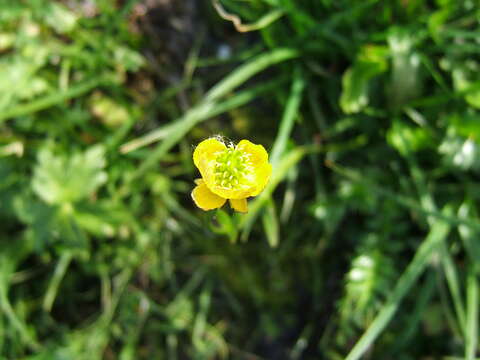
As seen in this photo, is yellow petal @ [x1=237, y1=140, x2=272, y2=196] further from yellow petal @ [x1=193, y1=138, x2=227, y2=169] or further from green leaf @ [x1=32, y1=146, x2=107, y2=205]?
green leaf @ [x1=32, y1=146, x2=107, y2=205]

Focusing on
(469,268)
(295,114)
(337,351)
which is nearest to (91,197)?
(295,114)

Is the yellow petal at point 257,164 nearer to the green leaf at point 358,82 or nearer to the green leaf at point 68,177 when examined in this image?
the green leaf at point 358,82

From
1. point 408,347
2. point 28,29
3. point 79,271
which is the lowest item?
point 79,271

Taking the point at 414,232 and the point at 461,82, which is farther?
the point at 414,232

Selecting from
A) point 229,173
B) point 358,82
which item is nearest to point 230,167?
point 229,173

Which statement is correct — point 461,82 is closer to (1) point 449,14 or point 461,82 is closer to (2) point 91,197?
(1) point 449,14

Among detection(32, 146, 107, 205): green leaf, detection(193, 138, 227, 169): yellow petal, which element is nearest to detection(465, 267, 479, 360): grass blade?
detection(193, 138, 227, 169): yellow petal

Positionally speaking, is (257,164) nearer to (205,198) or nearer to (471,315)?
(205,198)

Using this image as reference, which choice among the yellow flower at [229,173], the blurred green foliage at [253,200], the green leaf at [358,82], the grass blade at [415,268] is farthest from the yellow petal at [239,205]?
the green leaf at [358,82]

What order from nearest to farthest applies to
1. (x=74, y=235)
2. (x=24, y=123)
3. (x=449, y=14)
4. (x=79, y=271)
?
1. (x=449, y=14)
2. (x=74, y=235)
3. (x=24, y=123)
4. (x=79, y=271)
